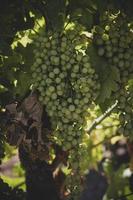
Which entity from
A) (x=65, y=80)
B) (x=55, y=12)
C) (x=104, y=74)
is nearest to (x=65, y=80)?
(x=65, y=80)

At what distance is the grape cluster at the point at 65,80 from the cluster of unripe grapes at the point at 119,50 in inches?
3.6

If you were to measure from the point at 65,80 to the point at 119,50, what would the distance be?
0.26 meters

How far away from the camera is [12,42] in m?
2.70

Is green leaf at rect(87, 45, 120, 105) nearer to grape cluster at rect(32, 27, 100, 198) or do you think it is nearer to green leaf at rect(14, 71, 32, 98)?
grape cluster at rect(32, 27, 100, 198)

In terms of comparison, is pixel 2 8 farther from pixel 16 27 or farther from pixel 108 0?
pixel 108 0

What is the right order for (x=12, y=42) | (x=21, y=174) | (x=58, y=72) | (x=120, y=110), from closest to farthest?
(x=58, y=72)
(x=120, y=110)
(x=12, y=42)
(x=21, y=174)

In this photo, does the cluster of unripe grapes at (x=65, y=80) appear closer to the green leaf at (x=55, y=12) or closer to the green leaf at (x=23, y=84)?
the green leaf at (x=55, y=12)

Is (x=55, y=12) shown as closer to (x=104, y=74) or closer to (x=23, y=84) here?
(x=104, y=74)

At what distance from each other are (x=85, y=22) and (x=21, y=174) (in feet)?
7.17

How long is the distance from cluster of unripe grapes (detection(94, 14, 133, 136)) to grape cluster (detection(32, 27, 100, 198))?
93 millimetres

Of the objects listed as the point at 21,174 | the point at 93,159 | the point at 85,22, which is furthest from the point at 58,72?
the point at 93,159

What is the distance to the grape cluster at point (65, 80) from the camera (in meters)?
2.30

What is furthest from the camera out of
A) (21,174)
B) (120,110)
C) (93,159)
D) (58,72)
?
(93,159)

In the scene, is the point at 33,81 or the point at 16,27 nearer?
the point at 33,81
